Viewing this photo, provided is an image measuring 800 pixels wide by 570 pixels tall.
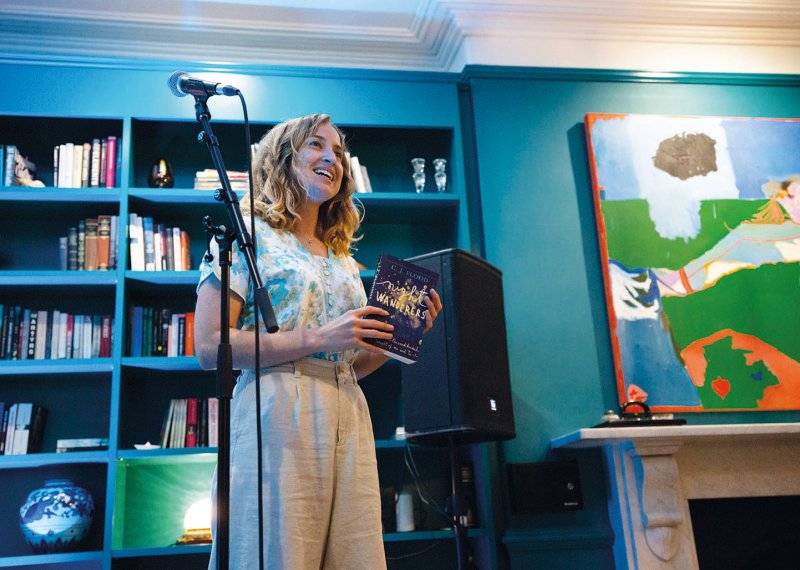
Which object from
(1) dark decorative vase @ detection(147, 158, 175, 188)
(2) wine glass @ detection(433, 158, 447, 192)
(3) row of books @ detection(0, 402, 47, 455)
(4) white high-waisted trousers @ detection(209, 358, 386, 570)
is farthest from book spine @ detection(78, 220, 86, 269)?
(4) white high-waisted trousers @ detection(209, 358, 386, 570)

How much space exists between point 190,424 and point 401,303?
5.50 ft

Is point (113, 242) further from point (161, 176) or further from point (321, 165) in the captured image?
point (321, 165)

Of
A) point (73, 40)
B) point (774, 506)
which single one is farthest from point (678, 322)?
point (73, 40)

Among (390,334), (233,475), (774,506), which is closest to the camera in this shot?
(233,475)

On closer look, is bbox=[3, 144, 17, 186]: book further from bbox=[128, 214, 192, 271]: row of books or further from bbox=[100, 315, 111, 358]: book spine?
bbox=[100, 315, 111, 358]: book spine

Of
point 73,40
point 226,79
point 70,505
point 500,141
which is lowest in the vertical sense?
point 70,505

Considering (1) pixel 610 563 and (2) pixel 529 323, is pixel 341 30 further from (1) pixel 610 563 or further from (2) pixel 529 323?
(1) pixel 610 563

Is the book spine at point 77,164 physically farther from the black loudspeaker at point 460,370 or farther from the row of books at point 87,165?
the black loudspeaker at point 460,370

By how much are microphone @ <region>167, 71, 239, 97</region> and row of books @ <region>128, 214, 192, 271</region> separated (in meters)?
1.49

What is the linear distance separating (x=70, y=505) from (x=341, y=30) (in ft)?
7.81

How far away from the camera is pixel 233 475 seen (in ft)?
4.55

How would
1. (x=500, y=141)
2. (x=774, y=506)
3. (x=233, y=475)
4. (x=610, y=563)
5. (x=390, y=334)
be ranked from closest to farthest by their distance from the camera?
(x=233, y=475) → (x=390, y=334) → (x=610, y=563) → (x=774, y=506) → (x=500, y=141)

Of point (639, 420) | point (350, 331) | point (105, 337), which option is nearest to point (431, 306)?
point (350, 331)

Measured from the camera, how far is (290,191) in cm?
171
